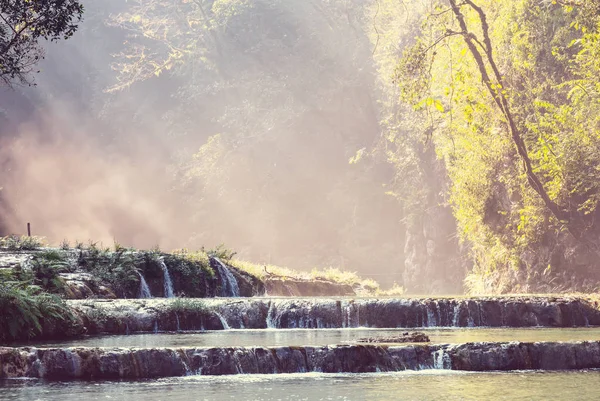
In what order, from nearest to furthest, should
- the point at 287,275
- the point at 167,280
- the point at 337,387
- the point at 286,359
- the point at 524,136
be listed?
1. the point at 337,387
2. the point at 286,359
3. the point at 167,280
4. the point at 524,136
5. the point at 287,275

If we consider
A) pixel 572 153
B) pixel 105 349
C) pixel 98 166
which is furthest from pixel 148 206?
pixel 105 349

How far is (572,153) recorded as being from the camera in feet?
96.6

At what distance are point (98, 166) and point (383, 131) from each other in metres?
29.2

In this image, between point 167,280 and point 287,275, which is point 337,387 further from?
point 287,275

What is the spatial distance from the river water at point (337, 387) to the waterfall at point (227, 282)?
17.0 meters

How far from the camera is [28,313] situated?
1833 cm

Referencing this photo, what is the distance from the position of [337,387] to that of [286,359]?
6.42 feet

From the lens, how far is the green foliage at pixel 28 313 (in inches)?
722

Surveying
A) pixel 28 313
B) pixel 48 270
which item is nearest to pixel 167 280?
pixel 48 270

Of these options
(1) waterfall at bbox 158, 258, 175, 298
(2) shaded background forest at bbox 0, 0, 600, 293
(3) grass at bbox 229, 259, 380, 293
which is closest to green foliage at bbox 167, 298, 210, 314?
(1) waterfall at bbox 158, 258, 175, 298

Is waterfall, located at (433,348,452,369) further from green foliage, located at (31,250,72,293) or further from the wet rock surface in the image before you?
green foliage, located at (31,250,72,293)

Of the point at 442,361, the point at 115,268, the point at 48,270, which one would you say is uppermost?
the point at 115,268

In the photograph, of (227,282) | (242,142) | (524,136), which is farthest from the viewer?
(242,142)

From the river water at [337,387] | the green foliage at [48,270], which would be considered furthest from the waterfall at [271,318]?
the river water at [337,387]
